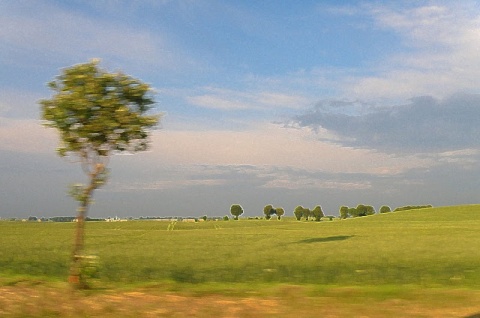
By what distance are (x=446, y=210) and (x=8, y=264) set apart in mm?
113028

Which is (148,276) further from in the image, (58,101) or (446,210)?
(446,210)

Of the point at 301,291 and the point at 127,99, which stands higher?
the point at 127,99

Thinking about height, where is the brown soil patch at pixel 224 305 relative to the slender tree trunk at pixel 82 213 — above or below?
below

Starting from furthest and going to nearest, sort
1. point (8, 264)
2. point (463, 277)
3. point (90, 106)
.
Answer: point (8, 264) < point (463, 277) < point (90, 106)

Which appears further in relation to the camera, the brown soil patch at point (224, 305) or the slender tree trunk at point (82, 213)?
the slender tree trunk at point (82, 213)

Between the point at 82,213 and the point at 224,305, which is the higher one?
the point at 82,213

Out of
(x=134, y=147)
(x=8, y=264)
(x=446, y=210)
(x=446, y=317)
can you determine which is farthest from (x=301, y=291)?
(x=446, y=210)

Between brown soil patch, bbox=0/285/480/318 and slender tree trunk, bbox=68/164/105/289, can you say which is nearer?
brown soil patch, bbox=0/285/480/318

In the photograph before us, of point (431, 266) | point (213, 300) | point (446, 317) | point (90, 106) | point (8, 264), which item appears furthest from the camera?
point (8, 264)

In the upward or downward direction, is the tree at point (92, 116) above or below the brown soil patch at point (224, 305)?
above

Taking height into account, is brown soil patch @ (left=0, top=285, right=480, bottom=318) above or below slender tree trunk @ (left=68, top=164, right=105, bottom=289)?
below

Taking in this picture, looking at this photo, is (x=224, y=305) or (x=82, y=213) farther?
(x=82, y=213)

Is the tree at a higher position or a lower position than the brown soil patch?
higher

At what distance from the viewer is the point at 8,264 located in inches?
1003
